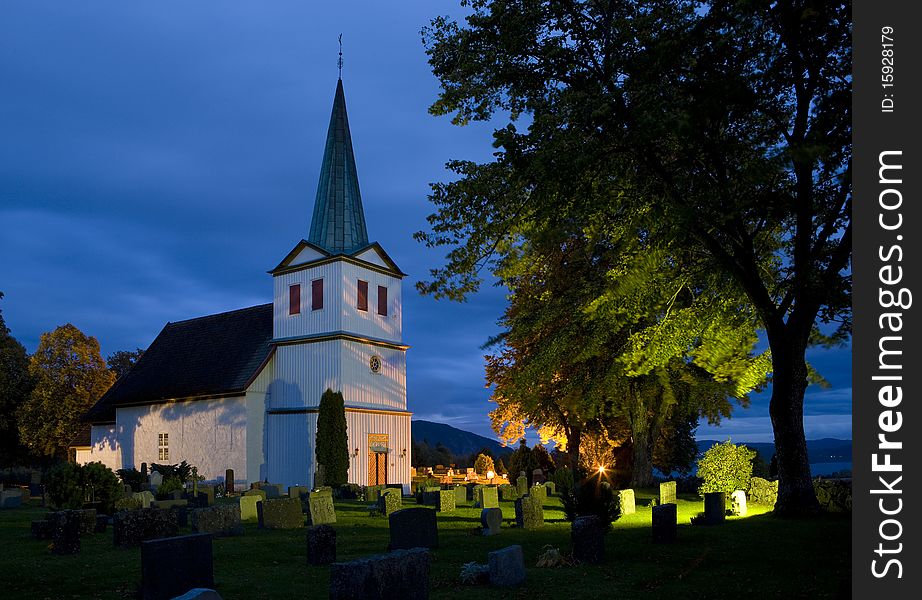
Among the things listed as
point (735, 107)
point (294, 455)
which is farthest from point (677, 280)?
point (294, 455)

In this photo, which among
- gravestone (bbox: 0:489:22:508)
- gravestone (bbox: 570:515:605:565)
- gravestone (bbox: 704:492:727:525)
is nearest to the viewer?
gravestone (bbox: 570:515:605:565)

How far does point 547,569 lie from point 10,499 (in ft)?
76.2

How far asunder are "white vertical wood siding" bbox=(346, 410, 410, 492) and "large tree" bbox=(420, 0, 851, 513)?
18.5m

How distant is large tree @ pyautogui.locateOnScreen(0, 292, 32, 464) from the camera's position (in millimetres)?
46781

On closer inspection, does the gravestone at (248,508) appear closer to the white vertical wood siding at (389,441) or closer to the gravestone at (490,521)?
the gravestone at (490,521)

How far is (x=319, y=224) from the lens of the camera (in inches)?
1494

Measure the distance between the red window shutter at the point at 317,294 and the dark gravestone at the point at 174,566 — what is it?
1052 inches

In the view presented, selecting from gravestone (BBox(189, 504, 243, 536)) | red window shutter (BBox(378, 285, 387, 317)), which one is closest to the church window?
red window shutter (BBox(378, 285, 387, 317))

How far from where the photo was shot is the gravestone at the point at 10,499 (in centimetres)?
2639

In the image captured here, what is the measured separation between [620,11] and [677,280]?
696cm

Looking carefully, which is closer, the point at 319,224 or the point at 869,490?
the point at 869,490

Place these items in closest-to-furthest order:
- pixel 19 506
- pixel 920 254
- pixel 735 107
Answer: pixel 920 254 → pixel 735 107 → pixel 19 506

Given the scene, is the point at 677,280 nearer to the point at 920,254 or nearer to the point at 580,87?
the point at 580,87

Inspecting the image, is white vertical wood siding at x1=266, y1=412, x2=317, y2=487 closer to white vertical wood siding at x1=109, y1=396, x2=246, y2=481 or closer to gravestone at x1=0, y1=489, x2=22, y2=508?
white vertical wood siding at x1=109, y1=396, x2=246, y2=481
